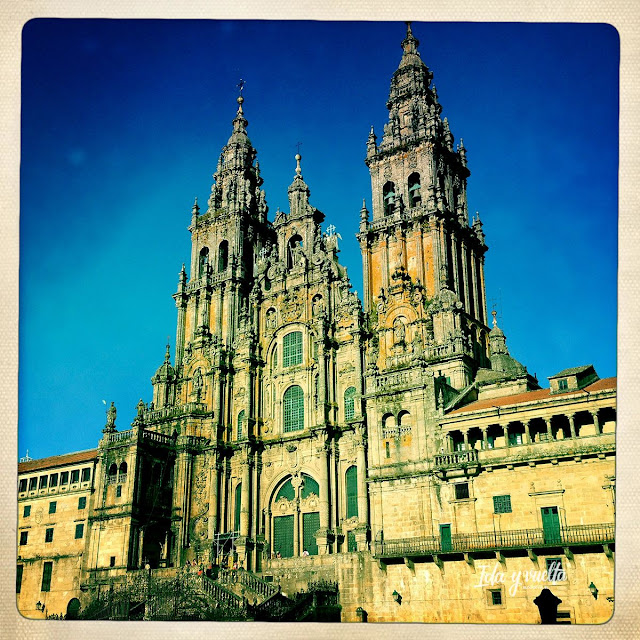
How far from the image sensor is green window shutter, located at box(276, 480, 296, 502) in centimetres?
3234

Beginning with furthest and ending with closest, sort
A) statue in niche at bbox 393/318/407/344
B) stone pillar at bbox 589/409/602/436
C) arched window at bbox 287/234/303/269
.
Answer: arched window at bbox 287/234/303/269 < statue in niche at bbox 393/318/407/344 < stone pillar at bbox 589/409/602/436

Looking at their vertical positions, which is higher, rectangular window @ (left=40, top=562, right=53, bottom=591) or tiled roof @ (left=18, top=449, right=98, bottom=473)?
tiled roof @ (left=18, top=449, right=98, bottom=473)

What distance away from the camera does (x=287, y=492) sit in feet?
107

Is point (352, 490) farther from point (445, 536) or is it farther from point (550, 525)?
point (550, 525)

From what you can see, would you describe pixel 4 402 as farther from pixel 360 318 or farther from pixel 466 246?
pixel 466 246

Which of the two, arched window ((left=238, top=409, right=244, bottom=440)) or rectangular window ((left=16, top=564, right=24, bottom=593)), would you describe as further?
arched window ((left=238, top=409, right=244, bottom=440))

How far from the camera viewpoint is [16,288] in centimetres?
1723

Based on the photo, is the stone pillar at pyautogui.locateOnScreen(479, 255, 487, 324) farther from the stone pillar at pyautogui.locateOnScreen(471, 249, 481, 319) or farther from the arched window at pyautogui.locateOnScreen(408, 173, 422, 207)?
the arched window at pyautogui.locateOnScreen(408, 173, 422, 207)

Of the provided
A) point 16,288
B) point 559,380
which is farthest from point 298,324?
point 16,288

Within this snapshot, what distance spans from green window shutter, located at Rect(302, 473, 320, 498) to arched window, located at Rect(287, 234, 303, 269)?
31.4 feet

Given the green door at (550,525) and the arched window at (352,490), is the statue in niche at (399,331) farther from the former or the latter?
the green door at (550,525)

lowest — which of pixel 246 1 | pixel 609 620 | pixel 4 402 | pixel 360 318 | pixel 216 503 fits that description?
pixel 609 620

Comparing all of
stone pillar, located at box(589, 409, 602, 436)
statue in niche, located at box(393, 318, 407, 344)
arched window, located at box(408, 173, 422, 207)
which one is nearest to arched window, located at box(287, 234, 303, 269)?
arched window, located at box(408, 173, 422, 207)

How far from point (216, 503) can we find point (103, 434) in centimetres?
527
